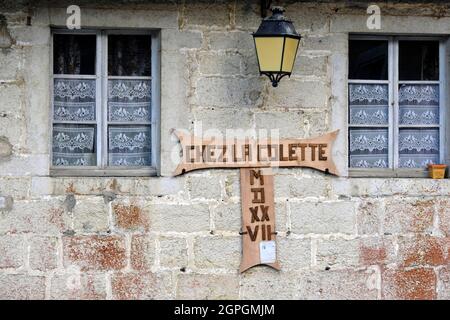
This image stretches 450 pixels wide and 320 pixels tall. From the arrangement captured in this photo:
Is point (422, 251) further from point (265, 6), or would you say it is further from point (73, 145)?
point (73, 145)

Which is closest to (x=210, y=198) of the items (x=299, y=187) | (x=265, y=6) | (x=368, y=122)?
(x=299, y=187)

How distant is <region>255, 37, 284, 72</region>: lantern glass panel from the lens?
8406 mm

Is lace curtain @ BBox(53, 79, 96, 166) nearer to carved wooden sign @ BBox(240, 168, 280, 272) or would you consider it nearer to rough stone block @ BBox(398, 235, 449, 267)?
carved wooden sign @ BBox(240, 168, 280, 272)

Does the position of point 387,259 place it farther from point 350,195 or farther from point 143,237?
point 143,237

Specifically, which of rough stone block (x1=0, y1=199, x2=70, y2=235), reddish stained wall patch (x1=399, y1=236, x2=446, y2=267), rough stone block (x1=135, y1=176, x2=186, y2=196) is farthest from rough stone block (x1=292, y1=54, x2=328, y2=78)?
rough stone block (x1=0, y1=199, x2=70, y2=235)

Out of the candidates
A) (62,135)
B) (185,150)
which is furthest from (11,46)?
(185,150)

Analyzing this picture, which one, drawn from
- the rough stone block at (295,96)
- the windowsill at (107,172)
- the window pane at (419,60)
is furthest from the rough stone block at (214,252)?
the window pane at (419,60)

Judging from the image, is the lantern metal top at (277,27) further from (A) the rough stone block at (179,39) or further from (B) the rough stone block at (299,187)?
(B) the rough stone block at (299,187)

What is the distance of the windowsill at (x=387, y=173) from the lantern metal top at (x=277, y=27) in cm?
135

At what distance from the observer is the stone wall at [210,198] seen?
28.5 ft

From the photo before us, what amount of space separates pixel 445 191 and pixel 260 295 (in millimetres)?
1800

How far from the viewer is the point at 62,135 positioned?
893cm

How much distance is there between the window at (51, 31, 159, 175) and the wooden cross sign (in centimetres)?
40

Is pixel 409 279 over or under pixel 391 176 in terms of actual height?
under
